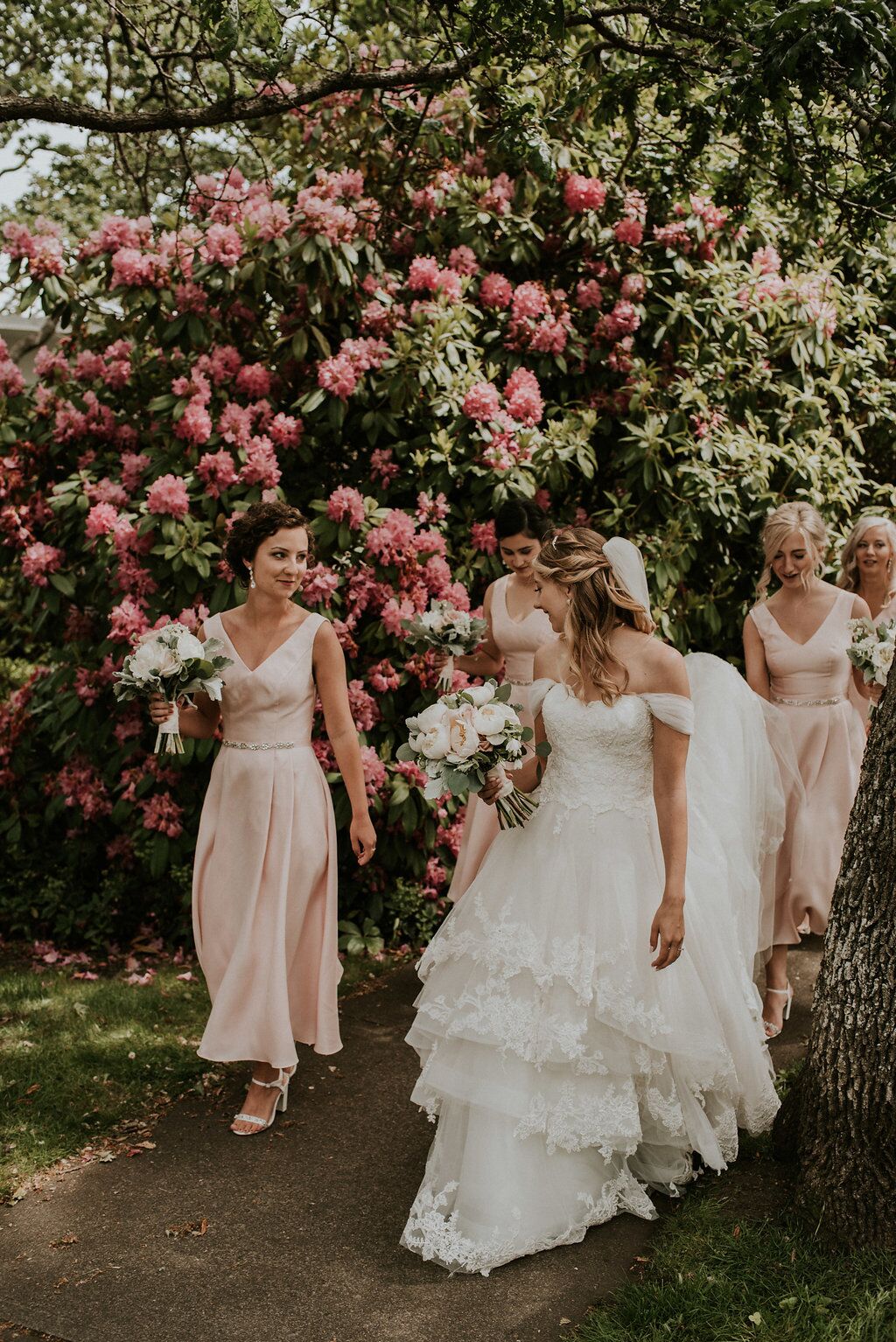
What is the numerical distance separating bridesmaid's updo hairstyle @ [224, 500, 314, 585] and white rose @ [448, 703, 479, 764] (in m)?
1.21

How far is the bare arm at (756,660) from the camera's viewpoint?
539cm

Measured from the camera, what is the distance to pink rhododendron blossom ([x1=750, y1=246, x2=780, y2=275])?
704cm

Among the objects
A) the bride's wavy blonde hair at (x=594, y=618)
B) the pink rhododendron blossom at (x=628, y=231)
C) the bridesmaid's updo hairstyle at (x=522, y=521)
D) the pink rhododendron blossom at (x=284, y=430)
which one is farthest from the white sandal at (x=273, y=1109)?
the pink rhododendron blossom at (x=628, y=231)

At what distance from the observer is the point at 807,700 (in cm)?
534

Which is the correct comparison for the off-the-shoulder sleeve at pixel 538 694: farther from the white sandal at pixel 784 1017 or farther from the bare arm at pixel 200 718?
the white sandal at pixel 784 1017

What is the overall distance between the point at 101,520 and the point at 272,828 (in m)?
2.27

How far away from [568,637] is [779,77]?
1.94m

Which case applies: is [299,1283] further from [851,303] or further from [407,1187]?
[851,303]

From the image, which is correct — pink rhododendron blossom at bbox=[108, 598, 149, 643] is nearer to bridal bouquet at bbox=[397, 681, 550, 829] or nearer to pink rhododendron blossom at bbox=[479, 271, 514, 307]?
bridal bouquet at bbox=[397, 681, 550, 829]

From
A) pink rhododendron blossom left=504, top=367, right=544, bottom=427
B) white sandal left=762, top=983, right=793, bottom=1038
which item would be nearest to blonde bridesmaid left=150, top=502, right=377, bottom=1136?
white sandal left=762, top=983, right=793, bottom=1038

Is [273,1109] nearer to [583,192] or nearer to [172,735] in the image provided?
[172,735]

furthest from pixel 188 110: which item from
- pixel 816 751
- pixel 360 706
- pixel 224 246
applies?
pixel 816 751

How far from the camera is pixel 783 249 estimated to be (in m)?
7.87

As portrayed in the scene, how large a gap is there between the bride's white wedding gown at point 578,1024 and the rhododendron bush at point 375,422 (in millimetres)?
2374
